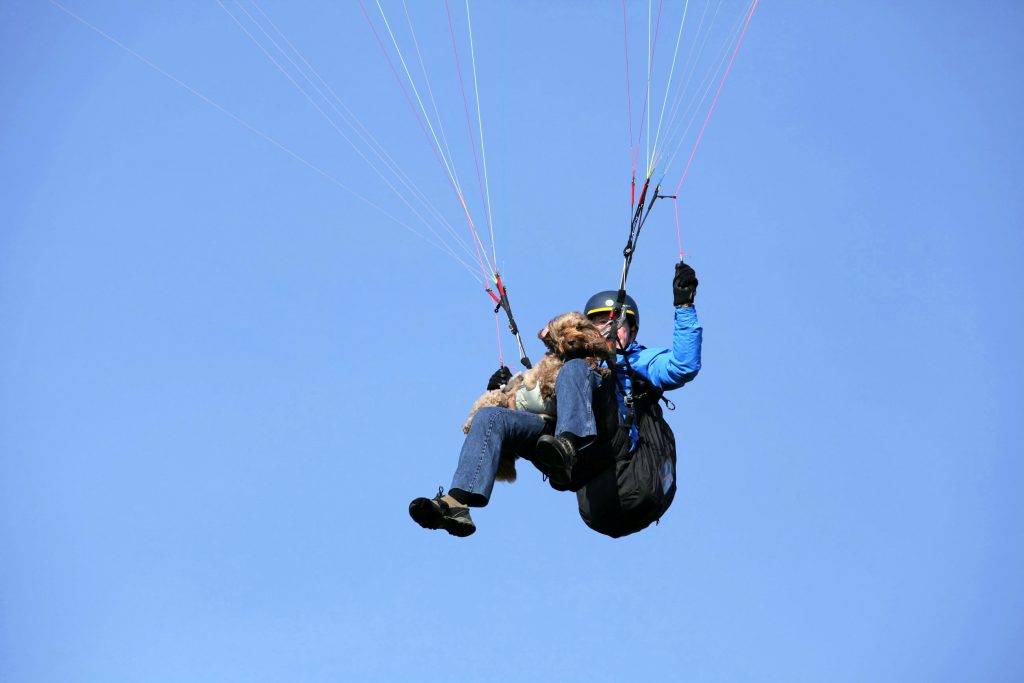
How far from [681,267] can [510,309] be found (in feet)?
5.86

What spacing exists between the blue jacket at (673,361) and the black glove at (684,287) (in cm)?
5

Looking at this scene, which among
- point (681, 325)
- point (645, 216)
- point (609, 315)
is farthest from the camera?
point (645, 216)

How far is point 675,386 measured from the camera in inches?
297

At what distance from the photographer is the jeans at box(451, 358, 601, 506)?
7047 millimetres

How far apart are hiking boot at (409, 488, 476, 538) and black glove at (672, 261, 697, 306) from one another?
1.81 meters

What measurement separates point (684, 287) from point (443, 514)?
201 cm

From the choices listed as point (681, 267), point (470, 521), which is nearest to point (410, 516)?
point (470, 521)

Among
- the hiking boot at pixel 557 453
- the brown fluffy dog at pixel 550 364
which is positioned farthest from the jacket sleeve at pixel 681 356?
the hiking boot at pixel 557 453

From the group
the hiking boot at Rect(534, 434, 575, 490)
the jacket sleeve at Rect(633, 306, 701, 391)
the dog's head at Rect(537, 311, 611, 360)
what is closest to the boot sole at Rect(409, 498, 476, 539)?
the hiking boot at Rect(534, 434, 575, 490)

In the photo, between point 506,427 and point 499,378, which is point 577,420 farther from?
point 499,378

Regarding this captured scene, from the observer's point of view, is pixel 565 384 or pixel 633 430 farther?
pixel 633 430

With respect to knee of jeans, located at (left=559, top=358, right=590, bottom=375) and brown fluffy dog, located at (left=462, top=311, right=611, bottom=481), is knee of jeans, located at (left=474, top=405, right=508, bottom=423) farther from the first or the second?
knee of jeans, located at (left=559, top=358, right=590, bottom=375)

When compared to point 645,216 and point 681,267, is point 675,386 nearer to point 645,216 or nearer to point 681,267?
point 681,267

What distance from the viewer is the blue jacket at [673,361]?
7.38m
